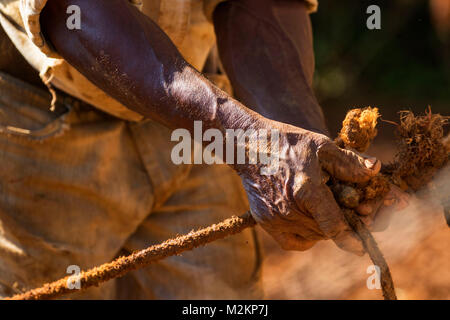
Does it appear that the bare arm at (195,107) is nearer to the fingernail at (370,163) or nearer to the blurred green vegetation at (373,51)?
the fingernail at (370,163)

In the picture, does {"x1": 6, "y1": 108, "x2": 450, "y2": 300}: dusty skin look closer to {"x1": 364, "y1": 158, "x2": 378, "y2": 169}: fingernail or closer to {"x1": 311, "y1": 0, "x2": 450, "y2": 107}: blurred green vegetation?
{"x1": 364, "y1": 158, "x2": 378, "y2": 169}: fingernail

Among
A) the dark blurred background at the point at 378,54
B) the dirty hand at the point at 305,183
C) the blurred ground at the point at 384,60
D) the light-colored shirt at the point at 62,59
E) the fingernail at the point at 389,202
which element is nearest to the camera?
the dirty hand at the point at 305,183

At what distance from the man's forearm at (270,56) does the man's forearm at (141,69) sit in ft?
1.00

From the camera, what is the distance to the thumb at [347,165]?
127 centimetres

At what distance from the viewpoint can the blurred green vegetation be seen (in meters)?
5.85

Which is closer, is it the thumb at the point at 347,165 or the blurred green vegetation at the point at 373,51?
the thumb at the point at 347,165

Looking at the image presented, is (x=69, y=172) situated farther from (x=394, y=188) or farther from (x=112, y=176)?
(x=394, y=188)

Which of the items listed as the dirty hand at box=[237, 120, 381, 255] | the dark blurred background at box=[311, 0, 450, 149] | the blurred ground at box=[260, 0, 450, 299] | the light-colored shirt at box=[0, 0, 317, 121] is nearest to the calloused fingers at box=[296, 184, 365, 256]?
the dirty hand at box=[237, 120, 381, 255]

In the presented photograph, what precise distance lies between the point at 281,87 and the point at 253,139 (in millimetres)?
365

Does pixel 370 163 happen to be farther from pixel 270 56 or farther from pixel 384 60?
pixel 384 60

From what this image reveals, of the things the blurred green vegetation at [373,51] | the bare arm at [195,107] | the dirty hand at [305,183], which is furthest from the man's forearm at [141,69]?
the blurred green vegetation at [373,51]

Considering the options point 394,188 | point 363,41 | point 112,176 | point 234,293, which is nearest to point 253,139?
point 394,188

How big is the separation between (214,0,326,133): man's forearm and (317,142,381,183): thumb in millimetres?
260
